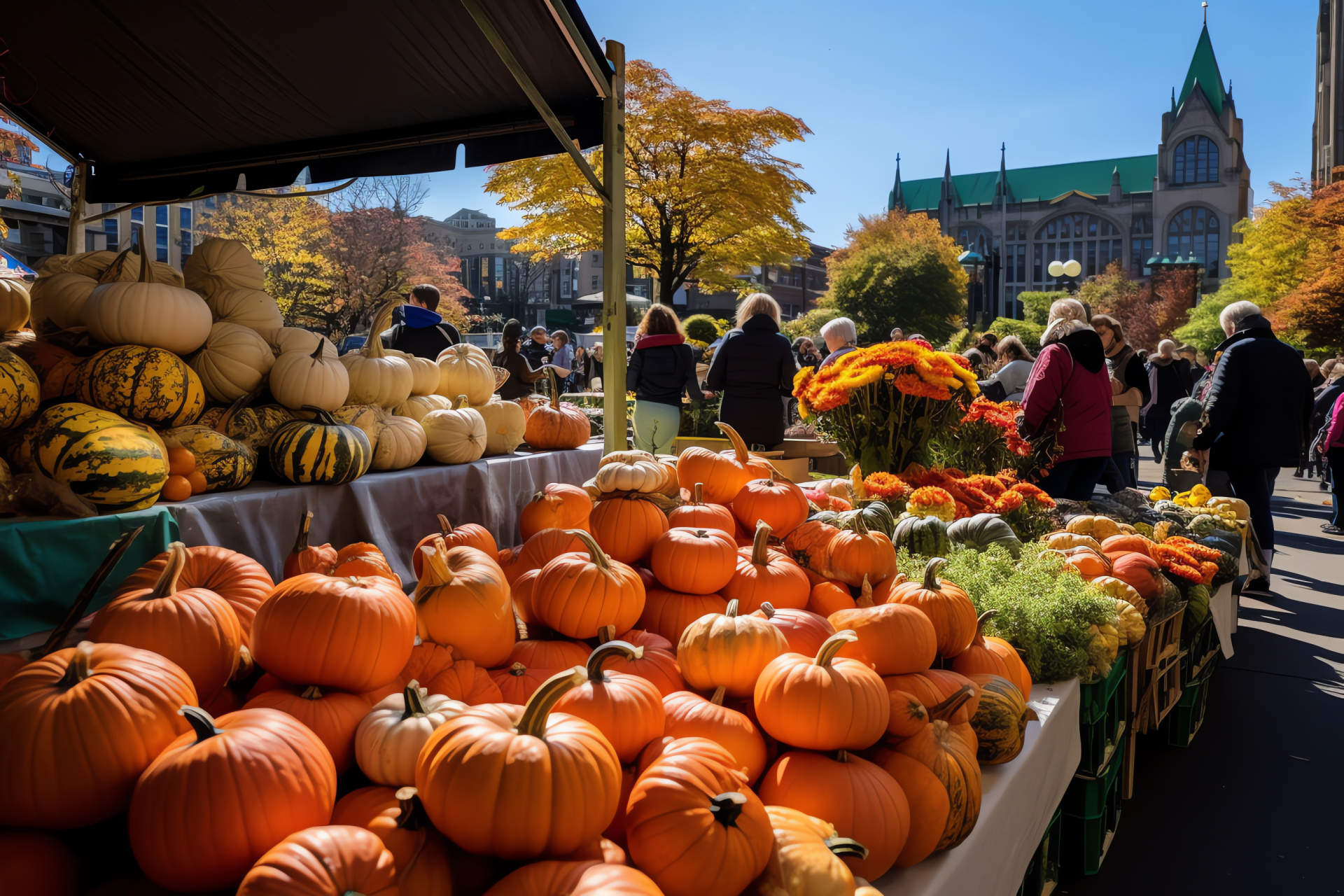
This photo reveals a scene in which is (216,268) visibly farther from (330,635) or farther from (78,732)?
(78,732)

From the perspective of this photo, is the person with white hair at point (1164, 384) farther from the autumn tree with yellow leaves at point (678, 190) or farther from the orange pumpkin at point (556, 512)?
the orange pumpkin at point (556, 512)

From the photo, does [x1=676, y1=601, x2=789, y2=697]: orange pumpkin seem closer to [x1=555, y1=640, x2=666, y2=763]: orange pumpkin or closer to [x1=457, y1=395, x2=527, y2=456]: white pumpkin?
[x1=555, y1=640, x2=666, y2=763]: orange pumpkin

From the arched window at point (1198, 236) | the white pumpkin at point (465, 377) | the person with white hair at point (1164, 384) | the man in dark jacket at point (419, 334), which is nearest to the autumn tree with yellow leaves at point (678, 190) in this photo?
the person with white hair at point (1164, 384)

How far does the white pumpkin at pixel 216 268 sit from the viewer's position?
3139 mm

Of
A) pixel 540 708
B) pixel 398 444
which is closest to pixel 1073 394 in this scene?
pixel 398 444

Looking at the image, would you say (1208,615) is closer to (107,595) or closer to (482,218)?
(107,595)

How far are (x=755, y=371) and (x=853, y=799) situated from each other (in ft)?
14.9

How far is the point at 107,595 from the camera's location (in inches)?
85.0

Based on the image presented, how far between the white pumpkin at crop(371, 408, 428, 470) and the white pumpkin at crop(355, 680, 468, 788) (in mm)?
2144

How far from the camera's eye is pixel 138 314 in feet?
8.40

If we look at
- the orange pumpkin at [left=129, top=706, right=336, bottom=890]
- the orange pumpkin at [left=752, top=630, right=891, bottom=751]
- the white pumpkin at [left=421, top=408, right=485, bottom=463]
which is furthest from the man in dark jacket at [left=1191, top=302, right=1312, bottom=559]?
the orange pumpkin at [left=129, top=706, right=336, bottom=890]

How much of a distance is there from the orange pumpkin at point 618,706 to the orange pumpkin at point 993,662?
990 millimetres

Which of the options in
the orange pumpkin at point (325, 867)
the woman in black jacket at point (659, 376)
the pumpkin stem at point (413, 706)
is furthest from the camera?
the woman in black jacket at point (659, 376)

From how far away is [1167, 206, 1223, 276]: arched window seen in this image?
65.9m
